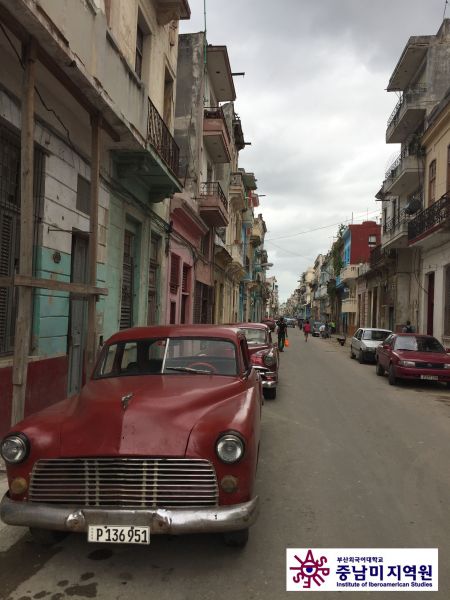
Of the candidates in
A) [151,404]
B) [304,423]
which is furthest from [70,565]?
[304,423]

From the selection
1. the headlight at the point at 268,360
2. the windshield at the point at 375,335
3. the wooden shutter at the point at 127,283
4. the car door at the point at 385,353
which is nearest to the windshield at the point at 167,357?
the headlight at the point at 268,360

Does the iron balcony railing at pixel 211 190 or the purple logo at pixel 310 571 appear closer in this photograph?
the purple logo at pixel 310 571

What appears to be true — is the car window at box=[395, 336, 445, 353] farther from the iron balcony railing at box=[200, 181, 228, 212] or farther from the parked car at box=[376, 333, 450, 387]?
the iron balcony railing at box=[200, 181, 228, 212]

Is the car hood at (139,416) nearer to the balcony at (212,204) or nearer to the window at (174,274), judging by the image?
the window at (174,274)

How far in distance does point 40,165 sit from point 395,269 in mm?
23246

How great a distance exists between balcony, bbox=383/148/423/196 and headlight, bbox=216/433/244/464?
2331cm

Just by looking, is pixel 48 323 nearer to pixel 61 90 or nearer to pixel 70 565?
pixel 61 90

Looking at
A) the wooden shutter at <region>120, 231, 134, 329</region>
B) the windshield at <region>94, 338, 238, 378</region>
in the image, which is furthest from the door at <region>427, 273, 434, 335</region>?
the windshield at <region>94, 338, 238, 378</region>

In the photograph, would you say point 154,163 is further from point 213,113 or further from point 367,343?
point 367,343

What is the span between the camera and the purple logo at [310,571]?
3164mm

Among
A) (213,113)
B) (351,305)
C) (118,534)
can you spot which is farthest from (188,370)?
(351,305)

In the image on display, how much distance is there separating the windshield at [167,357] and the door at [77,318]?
3.66m

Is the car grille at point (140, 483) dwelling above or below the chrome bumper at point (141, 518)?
above

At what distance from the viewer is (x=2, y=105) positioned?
591cm
